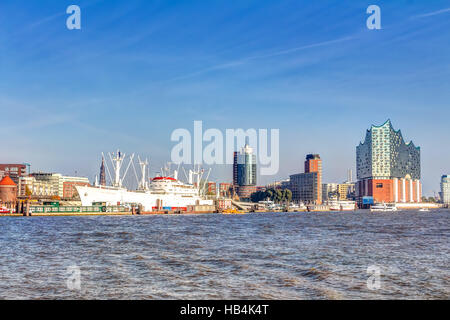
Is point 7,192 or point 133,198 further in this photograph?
point 7,192

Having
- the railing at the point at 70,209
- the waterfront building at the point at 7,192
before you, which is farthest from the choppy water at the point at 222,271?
the waterfront building at the point at 7,192

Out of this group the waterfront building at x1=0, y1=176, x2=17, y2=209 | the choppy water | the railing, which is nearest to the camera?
the choppy water

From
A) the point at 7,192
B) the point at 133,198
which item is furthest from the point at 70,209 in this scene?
the point at 7,192

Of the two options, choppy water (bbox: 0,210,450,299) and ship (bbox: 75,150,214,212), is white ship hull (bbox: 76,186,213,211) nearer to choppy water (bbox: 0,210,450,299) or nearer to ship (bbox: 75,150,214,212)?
ship (bbox: 75,150,214,212)

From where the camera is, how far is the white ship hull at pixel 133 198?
125500mm

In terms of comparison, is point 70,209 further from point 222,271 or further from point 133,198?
point 222,271

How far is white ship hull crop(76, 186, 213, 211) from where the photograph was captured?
126 metres

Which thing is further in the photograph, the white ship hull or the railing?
the white ship hull

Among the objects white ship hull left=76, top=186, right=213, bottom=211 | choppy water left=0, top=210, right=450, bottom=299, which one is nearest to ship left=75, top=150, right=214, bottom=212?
white ship hull left=76, top=186, right=213, bottom=211

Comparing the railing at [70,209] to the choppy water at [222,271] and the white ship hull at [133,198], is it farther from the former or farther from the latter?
the choppy water at [222,271]

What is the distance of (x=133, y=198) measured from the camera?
441ft
